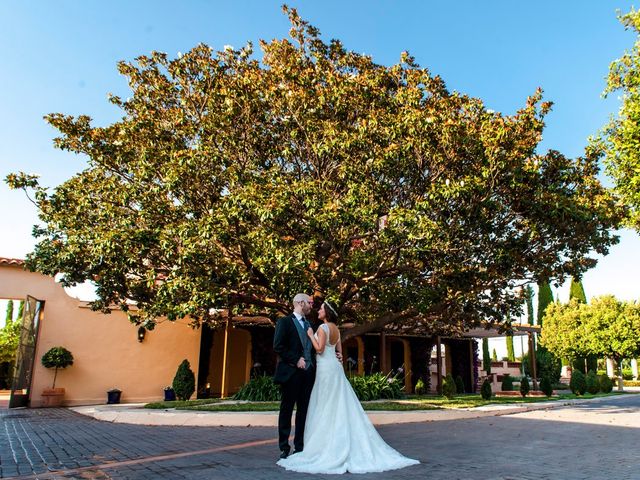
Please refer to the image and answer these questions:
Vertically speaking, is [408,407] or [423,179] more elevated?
[423,179]

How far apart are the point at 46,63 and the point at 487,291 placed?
1268cm

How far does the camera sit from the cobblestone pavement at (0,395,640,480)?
5.03 metres

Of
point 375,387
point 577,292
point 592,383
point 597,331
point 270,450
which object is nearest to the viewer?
point 270,450

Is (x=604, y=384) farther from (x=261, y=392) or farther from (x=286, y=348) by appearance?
(x=286, y=348)

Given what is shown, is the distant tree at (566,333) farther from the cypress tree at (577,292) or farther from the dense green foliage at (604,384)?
the cypress tree at (577,292)

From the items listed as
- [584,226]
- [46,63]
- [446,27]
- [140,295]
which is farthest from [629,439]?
[46,63]

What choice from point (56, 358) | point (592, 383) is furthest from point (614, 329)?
point (56, 358)

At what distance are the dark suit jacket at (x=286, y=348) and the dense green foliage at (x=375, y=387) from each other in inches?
339

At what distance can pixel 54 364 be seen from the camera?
1545 cm

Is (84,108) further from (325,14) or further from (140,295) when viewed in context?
(325,14)

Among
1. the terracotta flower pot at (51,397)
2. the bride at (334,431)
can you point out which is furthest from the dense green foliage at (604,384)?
Result: the terracotta flower pot at (51,397)

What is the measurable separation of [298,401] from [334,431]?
0.62 meters

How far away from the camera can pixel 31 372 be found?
1572cm

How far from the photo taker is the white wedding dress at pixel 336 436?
5.29 metres
